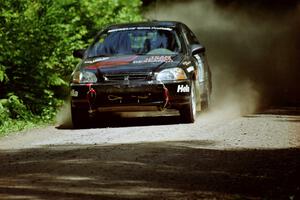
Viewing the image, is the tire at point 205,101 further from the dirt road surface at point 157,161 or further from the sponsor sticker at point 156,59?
the sponsor sticker at point 156,59

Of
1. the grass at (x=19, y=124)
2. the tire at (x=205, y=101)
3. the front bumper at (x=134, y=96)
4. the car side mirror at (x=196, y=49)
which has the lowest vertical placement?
the grass at (x=19, y=124)

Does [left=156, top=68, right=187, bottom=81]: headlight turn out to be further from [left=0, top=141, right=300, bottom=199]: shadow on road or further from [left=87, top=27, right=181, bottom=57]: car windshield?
[left=0, top=141, right=300, bottom=199]: shadow on road

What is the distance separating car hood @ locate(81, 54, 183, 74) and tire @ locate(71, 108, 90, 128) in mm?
722

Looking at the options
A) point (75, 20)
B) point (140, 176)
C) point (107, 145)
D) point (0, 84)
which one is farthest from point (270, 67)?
point (140, 176)

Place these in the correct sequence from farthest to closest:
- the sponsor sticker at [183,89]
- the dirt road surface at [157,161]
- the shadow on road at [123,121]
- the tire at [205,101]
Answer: the tire at [205,101] → the shadow on road at [123,121] → the sponsor sticker at [183,89] → the dirt road surface at [157,161]

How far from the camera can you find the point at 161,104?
42.8 feet

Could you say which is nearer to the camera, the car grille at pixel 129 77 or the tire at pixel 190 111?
the car grille at pixel 129 77

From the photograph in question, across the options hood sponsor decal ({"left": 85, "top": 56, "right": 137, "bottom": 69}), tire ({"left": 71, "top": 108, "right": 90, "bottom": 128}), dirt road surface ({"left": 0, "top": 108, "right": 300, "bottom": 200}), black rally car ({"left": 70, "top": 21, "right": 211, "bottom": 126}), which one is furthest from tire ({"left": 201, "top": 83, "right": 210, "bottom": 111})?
tire ({"left": 71, "top": 108, "right": 90, "bottom": 128})

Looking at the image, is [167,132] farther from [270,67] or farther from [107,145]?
[270,67]

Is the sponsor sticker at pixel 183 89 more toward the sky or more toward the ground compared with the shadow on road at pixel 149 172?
more toward the sky

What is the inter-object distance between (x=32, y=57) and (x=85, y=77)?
68.3 inches

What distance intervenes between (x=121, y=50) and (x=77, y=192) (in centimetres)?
715

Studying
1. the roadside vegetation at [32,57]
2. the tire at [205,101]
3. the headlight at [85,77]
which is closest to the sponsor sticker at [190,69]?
the tire at [205,101]

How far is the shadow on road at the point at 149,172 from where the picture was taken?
7.06 meters
